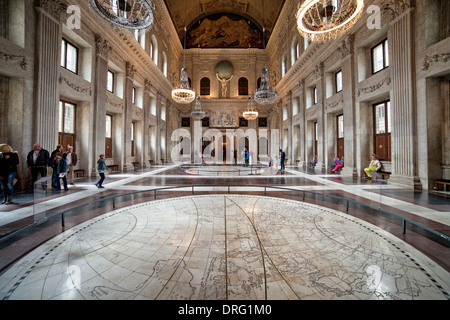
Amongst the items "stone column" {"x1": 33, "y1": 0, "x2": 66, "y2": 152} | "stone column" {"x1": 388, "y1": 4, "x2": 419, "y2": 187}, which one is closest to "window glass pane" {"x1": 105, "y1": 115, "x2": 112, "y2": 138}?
"stone column" {"x1": 33, "y1": 0, "x2": 66, "y2": 152}

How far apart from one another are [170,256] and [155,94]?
58.1 feet

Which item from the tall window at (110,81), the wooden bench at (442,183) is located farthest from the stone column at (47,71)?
the wooden bench at (442,183)

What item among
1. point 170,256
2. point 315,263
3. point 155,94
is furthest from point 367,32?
point 155,94

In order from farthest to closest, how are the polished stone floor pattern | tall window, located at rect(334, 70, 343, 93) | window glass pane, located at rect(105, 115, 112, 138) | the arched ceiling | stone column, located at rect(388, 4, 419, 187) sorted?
the arched ceiling, window glass pane, located at rect(105, 115, 112, 138), tall window, located at rect(334, 70, 343, 93), stone column, located at rect(388, 4, 419, 187), the polished stone floor pattern

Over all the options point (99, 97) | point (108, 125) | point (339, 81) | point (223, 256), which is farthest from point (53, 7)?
point (339, 81)

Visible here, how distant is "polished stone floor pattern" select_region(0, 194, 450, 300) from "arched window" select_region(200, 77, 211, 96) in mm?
24037

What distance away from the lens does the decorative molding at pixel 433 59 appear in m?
5.95

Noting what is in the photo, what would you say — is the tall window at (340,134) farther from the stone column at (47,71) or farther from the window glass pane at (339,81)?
the stone column at (47,71)

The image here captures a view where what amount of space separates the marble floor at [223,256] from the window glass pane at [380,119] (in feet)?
21.7

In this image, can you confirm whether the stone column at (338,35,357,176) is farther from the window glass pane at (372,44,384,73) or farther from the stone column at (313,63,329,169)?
the stone column at (313,63,329,169)

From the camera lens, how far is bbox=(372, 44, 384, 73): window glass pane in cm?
896

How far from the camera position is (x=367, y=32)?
29.3ft

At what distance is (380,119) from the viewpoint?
9.26 metres

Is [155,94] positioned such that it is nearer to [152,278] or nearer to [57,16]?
[57,16]
